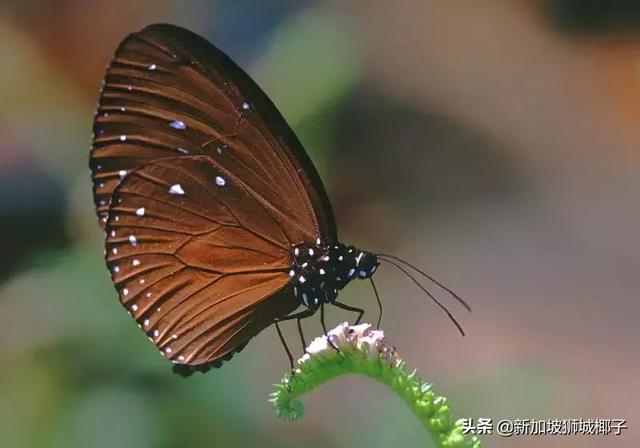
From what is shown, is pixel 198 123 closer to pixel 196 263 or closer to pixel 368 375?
pixel 196 263

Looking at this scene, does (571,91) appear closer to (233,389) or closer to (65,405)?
(233,389)

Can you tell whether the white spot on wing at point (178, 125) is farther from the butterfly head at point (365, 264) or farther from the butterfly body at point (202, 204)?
the butterfly head at point (365, 264)

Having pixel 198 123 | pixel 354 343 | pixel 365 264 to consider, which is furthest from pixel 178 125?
pixel 354 343

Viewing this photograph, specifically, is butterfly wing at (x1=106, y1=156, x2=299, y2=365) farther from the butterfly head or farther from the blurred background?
the blurred background

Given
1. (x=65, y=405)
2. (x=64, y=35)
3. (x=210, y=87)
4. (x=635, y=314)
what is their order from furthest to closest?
(x=64, y=35) → (x=635, y=314) → (x=65, y=405) → (x=210, y=87)

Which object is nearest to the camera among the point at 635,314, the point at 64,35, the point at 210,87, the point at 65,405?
the point at 210,87

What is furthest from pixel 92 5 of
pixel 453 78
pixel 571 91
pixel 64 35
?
pixel 571 91

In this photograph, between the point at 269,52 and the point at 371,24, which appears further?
the point at 371,24
